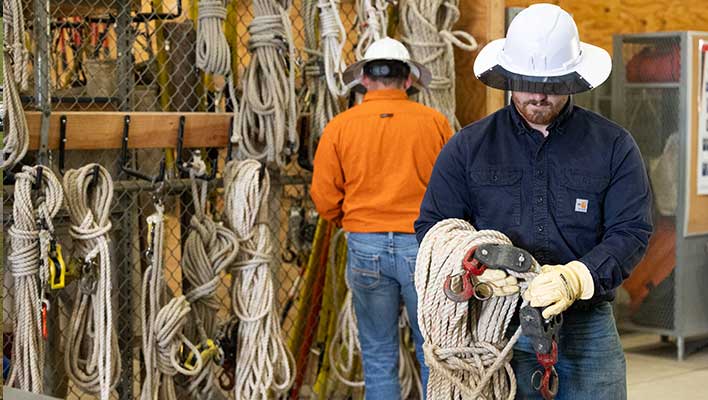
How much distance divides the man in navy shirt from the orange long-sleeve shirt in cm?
144

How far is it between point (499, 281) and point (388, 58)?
1.90 metres

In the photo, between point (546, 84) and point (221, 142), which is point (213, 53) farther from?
point (546, 84)

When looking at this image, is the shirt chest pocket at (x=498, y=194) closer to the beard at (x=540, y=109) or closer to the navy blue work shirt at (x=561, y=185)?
the navy blue work shirt at (x=561, y=185)

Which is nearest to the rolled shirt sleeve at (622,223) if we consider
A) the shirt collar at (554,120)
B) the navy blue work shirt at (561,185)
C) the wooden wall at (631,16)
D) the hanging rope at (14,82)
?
the navy blue work shirt at (561,185)

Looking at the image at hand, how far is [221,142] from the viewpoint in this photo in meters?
4.62

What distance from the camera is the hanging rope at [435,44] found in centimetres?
504

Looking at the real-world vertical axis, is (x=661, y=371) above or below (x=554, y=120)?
below

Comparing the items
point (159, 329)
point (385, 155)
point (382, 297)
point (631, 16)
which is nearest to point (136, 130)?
point (159, 329)

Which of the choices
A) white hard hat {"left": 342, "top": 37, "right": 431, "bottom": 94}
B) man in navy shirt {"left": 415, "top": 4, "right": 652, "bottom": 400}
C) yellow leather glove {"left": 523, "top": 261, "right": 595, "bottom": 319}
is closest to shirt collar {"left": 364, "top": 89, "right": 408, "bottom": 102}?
white hard hat {"left": 342, "top": 37, "right": 431, "bottom": 94}

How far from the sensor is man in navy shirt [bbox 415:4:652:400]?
110 inches

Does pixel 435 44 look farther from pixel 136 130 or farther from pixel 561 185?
pixel 561 185

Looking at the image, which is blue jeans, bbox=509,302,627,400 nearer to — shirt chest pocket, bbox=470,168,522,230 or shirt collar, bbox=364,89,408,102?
shirt chest pocket, bbox=470,168,522,230

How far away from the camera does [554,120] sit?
113 inches

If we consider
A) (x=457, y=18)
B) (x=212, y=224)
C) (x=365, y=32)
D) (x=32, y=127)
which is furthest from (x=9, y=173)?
(x=457, y=18)
